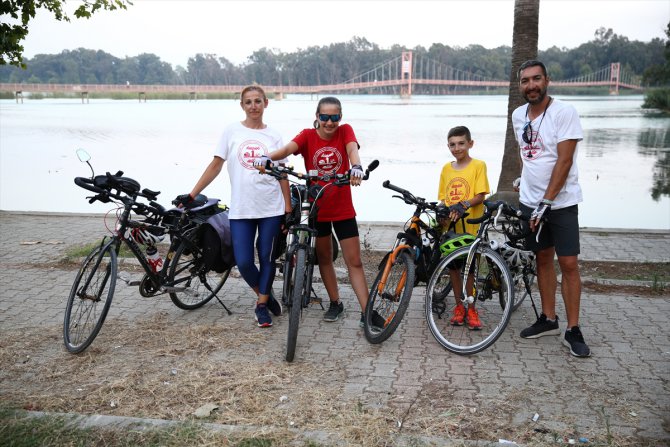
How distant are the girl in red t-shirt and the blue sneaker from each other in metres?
0.68

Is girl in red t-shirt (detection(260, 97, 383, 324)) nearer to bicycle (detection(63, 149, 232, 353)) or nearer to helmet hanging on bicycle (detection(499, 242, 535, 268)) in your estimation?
bicycle (detection(63, 149, 232, 353))

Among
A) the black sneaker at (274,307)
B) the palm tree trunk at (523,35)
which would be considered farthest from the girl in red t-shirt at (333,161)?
the palm tree trunk at (523,35)

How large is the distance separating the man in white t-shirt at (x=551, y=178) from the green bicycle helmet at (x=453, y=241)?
17.6 inches

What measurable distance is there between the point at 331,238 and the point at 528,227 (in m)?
1.48

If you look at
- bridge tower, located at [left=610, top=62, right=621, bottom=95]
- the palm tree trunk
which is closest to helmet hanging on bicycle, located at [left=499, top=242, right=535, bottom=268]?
the palm tree trunk

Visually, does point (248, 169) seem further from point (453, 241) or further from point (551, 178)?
point (551, 178)

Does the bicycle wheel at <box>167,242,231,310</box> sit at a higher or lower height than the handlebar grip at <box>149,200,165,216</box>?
lower

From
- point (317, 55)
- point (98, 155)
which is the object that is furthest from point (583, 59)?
point (98, 155)

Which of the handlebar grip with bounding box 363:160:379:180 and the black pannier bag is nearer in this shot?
the handlebar grip with bounding box 363:160:379:180

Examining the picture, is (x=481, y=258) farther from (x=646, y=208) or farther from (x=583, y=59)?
(x=583, y=59)

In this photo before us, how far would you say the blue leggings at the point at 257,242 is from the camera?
5.22 metres

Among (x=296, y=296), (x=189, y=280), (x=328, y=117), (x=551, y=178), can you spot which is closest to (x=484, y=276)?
(x=551, y=178)

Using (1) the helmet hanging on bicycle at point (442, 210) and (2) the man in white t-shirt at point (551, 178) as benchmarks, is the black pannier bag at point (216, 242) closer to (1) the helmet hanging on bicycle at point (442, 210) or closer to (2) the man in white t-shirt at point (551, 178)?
(1) the helmet hanging on bicycle at point (442, 210)

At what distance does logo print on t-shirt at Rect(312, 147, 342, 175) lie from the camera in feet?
16.1
